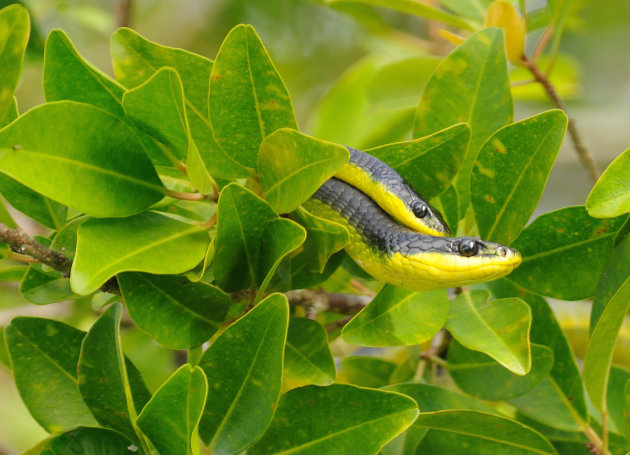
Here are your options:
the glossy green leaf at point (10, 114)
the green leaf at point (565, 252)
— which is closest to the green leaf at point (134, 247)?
the glossy green leaf at point (10, 114)

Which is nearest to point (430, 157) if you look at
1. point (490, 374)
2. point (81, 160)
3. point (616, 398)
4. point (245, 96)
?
point (245, 96)

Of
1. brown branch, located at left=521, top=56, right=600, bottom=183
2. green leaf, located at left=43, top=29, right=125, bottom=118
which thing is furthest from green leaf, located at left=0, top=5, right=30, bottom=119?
brown branch, located at left=521, top=56, right=600, bottom=183

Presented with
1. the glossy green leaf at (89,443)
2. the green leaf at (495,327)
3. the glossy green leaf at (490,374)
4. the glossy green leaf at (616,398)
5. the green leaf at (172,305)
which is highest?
the green leaf at (172,305)

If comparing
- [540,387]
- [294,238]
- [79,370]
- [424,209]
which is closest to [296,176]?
[294,238]

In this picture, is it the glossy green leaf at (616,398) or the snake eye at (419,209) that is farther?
the glossy green leaf at (616,398)

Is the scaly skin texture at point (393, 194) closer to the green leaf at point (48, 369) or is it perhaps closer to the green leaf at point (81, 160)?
the green leaf at point (81, 160)

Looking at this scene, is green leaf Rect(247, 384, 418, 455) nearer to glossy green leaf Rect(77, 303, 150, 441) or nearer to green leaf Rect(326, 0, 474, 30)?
glossy green leaf Rect(77, 303, 150, 441)

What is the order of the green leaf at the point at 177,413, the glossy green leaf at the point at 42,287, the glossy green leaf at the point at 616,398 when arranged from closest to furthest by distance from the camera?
the green leaf at the point at 177,413, the glossy green leaf at the point at 42,287, the glossy green leaf at the point at 616,398
